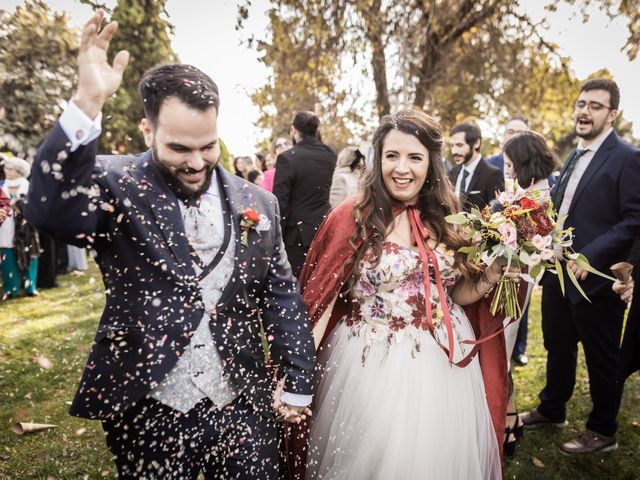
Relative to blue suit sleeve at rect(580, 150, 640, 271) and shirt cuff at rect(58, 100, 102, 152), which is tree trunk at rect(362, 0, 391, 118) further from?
shirt cuff at rect(58, 100, 102, 152)

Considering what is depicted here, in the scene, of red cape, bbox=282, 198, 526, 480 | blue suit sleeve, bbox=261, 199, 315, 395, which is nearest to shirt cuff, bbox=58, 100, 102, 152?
blue suit sleeve, bbox=261, 199, 315, 395

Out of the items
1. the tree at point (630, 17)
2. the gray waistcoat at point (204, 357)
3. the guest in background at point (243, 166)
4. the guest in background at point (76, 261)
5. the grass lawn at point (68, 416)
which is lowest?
the grass lawn at point (68, 416)

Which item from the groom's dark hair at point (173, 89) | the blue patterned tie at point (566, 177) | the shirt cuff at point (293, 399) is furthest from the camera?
the blue patterned tie at point (566, 177)

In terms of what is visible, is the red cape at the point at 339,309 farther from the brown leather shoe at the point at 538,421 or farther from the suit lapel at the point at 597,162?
the brown leather shoe at the point at 538,421

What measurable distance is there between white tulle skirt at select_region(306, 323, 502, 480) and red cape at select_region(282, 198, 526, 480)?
0.09 m

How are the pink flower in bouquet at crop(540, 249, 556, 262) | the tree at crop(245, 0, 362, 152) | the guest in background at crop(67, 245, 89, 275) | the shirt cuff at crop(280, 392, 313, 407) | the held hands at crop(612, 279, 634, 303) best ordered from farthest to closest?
the guest in background at crop(67, 245, 89, 275)
the tree at crop(245, 0, 362, 152)
the held hands at crop(612, 279, 634, 303)
the pink flower in bouquet at crop(540, 249, 556, 262)
the shirt cuff at crop(280, 392, 313, 407)

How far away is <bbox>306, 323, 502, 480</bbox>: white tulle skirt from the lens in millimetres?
2395

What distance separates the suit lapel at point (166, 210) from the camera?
1821mm

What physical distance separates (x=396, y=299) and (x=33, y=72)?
408 inches

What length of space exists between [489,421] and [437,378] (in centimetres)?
44

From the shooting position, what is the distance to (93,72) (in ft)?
4.96

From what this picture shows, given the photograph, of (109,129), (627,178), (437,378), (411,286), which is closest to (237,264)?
(411,286)

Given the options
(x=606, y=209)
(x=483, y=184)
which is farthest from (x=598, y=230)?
(x=483, y=184)

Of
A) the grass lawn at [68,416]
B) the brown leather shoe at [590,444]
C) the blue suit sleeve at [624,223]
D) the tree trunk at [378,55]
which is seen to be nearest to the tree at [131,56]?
the tree trunk at [378,55]
